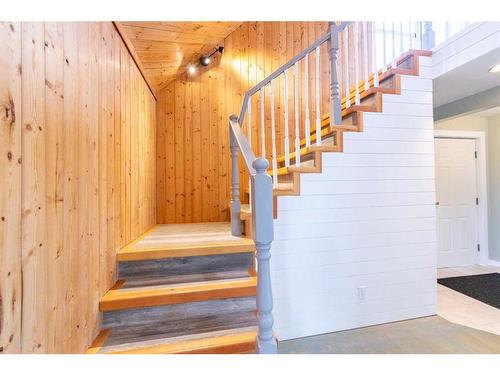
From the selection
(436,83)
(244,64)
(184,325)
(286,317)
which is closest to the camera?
(184,325)

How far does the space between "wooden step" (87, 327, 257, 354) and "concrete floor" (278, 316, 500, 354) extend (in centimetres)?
74

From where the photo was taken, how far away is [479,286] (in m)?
2.98

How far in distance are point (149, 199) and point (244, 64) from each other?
2.29 m

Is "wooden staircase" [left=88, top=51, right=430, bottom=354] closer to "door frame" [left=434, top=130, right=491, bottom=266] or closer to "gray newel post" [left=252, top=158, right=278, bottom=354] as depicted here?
"gray newel post" [left=252, top=158, right=278, bottom=354]

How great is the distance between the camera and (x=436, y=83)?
241cm

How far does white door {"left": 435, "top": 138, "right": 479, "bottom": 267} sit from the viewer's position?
370 cm

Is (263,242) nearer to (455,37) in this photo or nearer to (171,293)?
(171,293)

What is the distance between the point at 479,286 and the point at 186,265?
352 cm

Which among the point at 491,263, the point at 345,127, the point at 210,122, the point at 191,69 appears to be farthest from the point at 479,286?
the point at 191,69

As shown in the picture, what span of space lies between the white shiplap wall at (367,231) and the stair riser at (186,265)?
34cm

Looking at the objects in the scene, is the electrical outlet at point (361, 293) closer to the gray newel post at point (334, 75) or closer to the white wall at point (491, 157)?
the gray newel post at point (334, 75)
